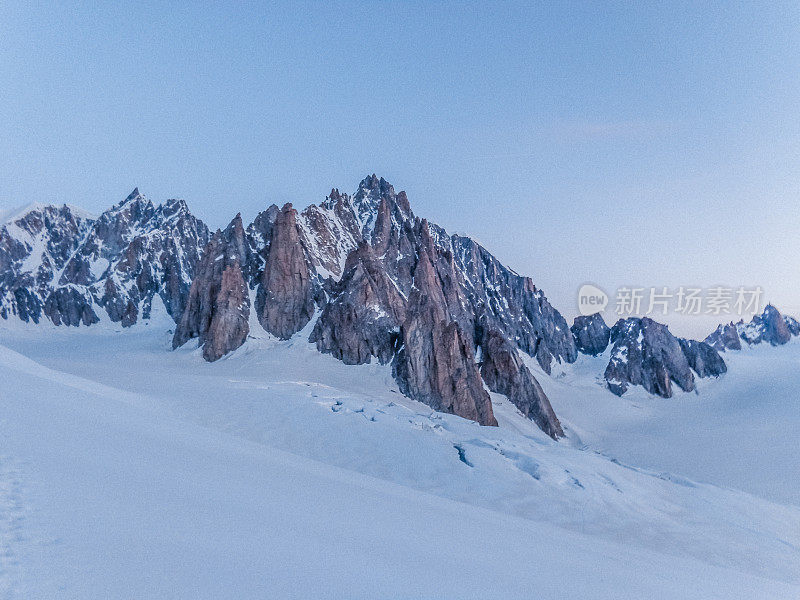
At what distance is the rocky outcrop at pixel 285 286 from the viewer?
56219 millimetres

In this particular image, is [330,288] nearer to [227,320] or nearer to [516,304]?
[227,320]

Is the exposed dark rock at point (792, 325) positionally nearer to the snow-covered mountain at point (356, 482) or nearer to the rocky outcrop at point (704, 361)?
the rocky outcrop at point (704, 361)

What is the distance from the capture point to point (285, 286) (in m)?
58.4

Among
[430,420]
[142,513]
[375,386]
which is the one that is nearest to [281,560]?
[142,513]

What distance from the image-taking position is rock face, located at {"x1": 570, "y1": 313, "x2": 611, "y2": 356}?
122 meters

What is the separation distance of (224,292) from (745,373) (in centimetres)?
11267

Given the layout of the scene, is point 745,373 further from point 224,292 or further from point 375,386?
point 224,292

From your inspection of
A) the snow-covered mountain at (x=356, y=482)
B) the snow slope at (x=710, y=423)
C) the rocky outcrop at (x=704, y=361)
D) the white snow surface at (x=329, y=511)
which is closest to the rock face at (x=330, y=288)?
the snow-covered mountain at (x=356, y=482)

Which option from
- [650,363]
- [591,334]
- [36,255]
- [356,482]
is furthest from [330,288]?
[36,255]

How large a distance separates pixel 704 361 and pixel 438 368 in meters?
88.9

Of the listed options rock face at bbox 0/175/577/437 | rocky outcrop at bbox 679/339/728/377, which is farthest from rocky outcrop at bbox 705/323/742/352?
rock face at bbox 0/175/577/437

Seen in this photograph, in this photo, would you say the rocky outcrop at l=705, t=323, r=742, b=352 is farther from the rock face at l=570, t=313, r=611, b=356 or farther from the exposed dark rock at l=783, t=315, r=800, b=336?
the rock face at l=570, t=313, r=611, b=356

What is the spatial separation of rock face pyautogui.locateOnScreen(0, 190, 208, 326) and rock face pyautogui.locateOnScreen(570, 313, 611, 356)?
10259 centimetres

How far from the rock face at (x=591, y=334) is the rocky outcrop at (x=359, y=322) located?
282 feet
